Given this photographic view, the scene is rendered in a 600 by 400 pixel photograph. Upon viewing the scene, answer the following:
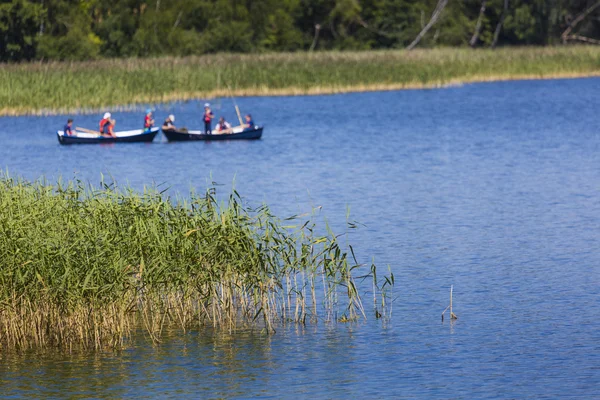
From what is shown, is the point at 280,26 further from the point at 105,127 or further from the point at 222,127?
the point at 105,127

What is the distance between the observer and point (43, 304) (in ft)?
41.0

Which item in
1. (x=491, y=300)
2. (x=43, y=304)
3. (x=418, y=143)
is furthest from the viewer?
(x=418, y=143)

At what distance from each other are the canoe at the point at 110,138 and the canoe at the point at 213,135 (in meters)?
0.55

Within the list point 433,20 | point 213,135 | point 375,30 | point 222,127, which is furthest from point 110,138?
point 375,30

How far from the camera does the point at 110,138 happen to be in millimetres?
35750

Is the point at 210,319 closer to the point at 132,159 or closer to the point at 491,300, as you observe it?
the point at 491,300

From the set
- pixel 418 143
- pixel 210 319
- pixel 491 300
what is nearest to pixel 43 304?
pixel 210 319

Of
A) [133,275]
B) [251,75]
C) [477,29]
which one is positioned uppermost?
[477,29]

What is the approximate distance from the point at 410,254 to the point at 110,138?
19.7 metres

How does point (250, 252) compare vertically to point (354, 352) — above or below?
above

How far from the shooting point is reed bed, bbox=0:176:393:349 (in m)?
12.4

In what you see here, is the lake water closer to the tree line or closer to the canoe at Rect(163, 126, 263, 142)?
A: the canoe at Rect(163, 126, 263, 142)

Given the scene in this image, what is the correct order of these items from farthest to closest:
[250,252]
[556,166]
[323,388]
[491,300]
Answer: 1. [556,166]
2. [491,300]
3. [250,252]
4. [323,388]

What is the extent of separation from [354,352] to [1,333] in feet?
12.3
